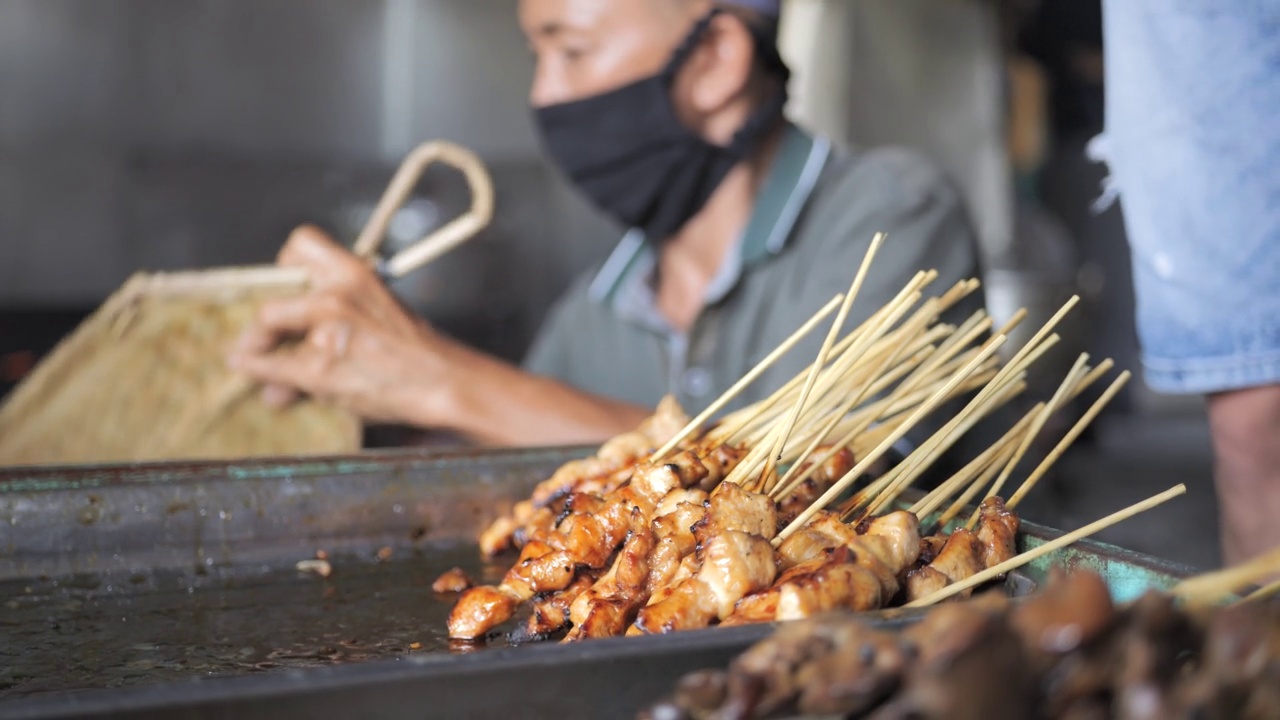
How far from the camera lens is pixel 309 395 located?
329 centimetres

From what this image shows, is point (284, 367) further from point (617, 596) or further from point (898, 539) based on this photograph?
point (898, 539)

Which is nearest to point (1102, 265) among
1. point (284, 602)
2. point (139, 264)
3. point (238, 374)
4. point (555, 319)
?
point (555, 319)

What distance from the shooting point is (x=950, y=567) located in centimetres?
151

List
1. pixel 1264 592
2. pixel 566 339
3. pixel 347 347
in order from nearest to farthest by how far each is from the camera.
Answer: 1. pixel 1264 592
2. pixel 347 347
3. pixel 566 339

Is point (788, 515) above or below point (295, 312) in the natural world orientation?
below

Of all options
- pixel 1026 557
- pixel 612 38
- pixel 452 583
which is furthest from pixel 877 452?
pixel 612 38

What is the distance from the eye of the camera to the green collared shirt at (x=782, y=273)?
340 centimetres

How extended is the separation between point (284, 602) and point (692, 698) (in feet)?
3.88

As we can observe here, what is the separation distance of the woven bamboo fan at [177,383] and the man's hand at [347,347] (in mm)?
109

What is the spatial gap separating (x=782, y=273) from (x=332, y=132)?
12.7ft

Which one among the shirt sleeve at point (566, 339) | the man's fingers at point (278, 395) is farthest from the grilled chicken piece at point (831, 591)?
the shirt sleeve at point (566, 339)

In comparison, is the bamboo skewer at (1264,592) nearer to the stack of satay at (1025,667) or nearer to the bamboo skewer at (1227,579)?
the bamboo skewer at (1227,579)

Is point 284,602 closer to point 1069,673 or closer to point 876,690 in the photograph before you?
point 876,690

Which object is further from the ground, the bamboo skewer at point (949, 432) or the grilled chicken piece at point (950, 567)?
the bamboo skewer at point (949, 432)
